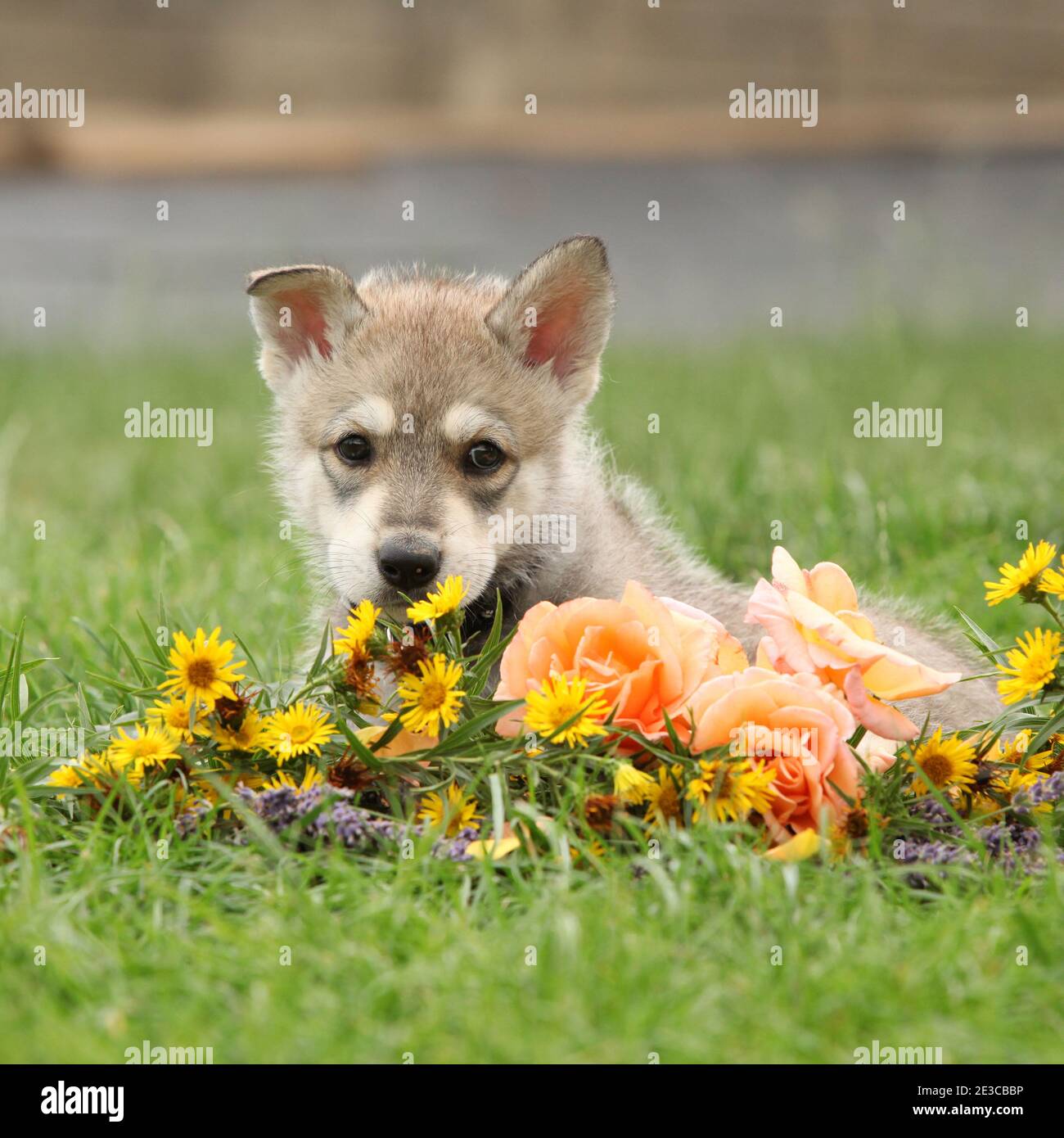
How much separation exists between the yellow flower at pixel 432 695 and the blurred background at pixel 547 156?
7.01 m

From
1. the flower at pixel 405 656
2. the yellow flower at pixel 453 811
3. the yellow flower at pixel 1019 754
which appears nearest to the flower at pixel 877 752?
the yellow flower at pixel 1019 754

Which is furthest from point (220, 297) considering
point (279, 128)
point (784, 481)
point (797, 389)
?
point (784, 481)

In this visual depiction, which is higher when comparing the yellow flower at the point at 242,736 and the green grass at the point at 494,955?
the yellow flower at the point at 242,736

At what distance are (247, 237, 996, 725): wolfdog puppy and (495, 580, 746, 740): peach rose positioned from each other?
1.13 ft

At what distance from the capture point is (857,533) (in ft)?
16.8

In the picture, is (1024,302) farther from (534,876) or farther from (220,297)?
(534,876)

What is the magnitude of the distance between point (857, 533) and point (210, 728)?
282 cm

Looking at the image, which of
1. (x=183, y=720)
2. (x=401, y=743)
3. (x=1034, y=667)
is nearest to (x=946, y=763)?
(x=1034, y=667)

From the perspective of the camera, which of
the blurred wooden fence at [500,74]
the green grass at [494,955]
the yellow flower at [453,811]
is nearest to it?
the green grass at [494,955]

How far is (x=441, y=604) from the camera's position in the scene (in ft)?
10.1

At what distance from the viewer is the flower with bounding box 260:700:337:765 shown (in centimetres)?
300

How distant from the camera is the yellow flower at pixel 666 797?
114 inches

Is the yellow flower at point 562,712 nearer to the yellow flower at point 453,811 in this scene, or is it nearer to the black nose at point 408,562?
the yellow flower at point 453,811

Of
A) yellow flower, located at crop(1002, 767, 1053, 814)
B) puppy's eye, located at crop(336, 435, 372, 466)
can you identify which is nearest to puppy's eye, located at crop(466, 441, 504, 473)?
puppy's eye, located at crop(336, 435, 372, 466)
